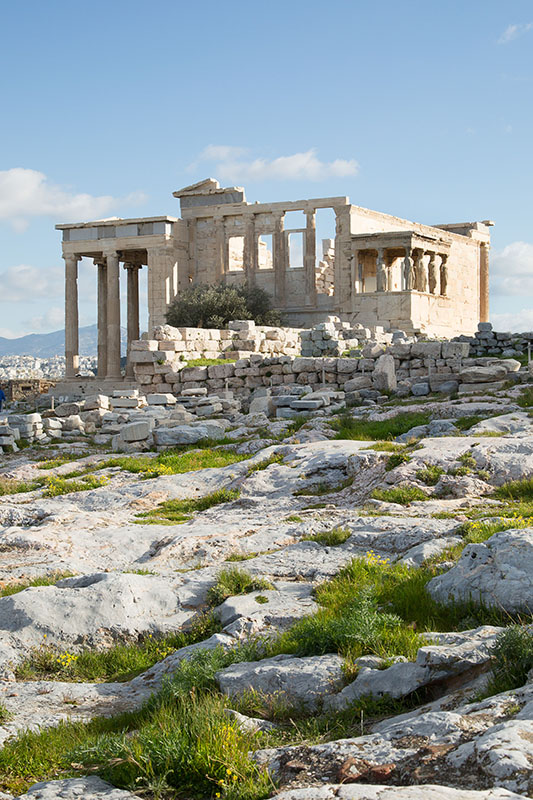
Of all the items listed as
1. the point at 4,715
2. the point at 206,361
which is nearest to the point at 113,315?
the point at 206,361

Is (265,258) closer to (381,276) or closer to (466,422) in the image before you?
(381,276)

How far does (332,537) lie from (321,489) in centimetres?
269

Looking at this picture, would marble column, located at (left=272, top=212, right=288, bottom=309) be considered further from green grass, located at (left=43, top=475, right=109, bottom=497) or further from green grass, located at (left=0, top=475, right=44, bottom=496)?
green grass, located at (left=43, top=475, right=109, bottom=497)

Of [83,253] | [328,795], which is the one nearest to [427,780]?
[328,795]

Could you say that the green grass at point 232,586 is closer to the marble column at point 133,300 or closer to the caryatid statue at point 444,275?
the caryatid statue at point 444,275

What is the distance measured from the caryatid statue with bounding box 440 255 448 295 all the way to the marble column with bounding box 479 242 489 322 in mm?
5113

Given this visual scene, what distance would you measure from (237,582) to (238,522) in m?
2.59

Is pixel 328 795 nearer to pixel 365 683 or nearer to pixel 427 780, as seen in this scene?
pixel 427 780

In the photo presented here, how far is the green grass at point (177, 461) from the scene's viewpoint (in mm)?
14031

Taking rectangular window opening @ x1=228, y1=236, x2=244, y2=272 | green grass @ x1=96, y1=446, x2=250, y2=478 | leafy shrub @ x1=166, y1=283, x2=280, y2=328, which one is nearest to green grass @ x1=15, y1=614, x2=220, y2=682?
green grass @ x1=96, y1=446, x2=250, y2=478

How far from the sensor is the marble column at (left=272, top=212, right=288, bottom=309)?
1617 inches

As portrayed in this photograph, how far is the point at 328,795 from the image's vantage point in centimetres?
364

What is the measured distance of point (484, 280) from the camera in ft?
153

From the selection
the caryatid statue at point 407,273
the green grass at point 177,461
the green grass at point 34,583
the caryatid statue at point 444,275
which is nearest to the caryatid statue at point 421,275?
the caryatid statue at point 407,273
